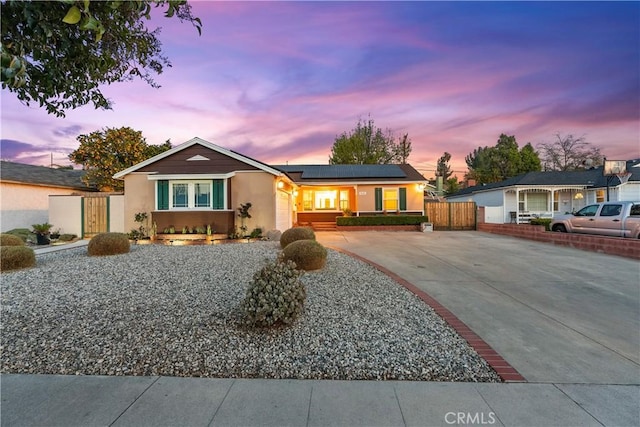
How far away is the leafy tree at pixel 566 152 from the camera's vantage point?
37125 mm

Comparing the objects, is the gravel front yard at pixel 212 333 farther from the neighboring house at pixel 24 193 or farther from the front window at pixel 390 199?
the front window at pixel 390 199

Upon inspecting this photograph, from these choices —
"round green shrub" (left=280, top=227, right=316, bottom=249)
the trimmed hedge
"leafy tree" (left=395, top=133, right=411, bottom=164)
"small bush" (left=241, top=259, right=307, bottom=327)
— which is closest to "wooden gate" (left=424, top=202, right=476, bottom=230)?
the trimmed hedge

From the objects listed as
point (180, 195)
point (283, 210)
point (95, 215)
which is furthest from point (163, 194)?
point (283, 210)

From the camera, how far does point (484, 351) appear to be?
3.50 m

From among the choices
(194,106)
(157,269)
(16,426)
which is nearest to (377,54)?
(194,106)

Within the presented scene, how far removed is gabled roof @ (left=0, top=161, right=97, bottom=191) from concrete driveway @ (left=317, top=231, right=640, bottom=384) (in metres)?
18.9

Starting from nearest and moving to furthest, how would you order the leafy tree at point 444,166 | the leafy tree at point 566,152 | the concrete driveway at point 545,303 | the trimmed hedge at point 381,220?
the concrete driveway at point 545,303
the trimmed hedge at point 381,220
the leafy tree at point 566,152
the leafy tree at point 444,166

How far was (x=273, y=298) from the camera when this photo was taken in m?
3.81

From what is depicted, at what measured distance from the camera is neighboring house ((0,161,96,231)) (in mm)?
14923

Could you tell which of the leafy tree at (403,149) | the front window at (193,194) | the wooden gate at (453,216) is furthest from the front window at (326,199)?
the leafy tree at (403,149)

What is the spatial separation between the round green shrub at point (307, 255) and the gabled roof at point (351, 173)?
47.1 ft

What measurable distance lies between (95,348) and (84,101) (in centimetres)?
284

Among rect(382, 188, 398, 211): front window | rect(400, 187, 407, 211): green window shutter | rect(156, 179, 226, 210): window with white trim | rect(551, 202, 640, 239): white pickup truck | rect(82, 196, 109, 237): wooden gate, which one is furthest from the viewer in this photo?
rect(382, 188, 398, 211): front window

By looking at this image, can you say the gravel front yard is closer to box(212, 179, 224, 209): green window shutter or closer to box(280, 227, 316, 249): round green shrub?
box(280, 227, 316, 249): round green shrub
